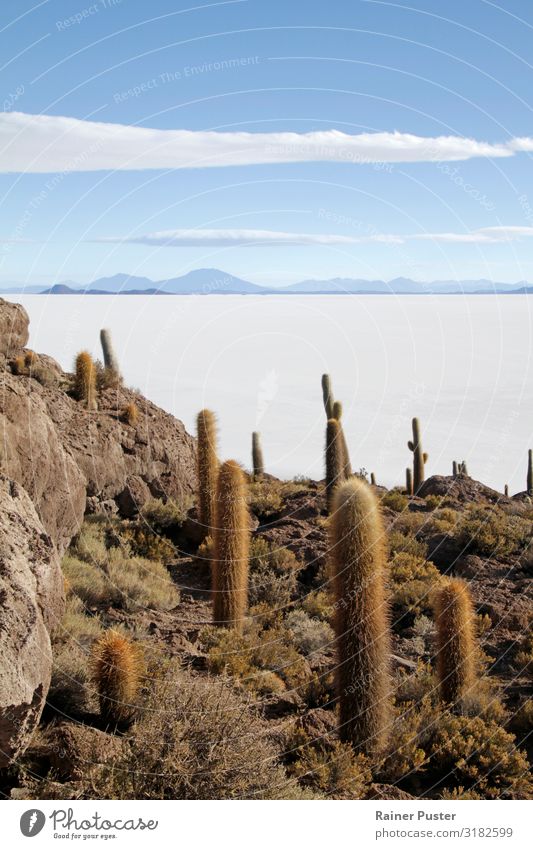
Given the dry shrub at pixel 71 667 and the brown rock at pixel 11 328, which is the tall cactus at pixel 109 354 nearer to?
the brown rock at pixel 11 328

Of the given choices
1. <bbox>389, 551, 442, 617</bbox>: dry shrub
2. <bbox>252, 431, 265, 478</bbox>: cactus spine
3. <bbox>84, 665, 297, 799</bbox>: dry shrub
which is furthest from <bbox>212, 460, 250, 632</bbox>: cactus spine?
<bbox>252, 431, 265, 478</bbox>: cactus spine

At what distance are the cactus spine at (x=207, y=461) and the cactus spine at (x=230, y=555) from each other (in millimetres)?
4168

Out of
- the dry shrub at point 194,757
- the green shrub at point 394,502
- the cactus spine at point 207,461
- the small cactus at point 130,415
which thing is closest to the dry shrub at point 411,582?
the cactus spine at point 207,461

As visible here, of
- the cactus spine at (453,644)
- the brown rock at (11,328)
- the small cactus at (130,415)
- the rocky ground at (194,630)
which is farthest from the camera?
the small cactus at (130,415)

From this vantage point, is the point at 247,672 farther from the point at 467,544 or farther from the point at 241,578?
the point at 467,544

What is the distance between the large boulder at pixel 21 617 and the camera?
734 cm

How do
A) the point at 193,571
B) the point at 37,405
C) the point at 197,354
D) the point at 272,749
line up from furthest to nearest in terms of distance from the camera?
1. the point at 197,354
2. the point at 193,571
3. the point at 37,405
4. the point at 272,749

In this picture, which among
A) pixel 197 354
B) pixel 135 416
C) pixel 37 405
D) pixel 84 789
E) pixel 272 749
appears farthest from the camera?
pixel 197 354

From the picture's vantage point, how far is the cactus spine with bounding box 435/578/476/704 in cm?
1141

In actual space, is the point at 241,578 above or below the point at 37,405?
below

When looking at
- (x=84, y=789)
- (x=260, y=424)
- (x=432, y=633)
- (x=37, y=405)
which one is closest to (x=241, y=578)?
(x=432, y=633)

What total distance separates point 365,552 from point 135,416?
11.6m

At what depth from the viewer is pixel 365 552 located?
10.1 meters

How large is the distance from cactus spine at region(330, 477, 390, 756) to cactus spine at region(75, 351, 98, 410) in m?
10.9
